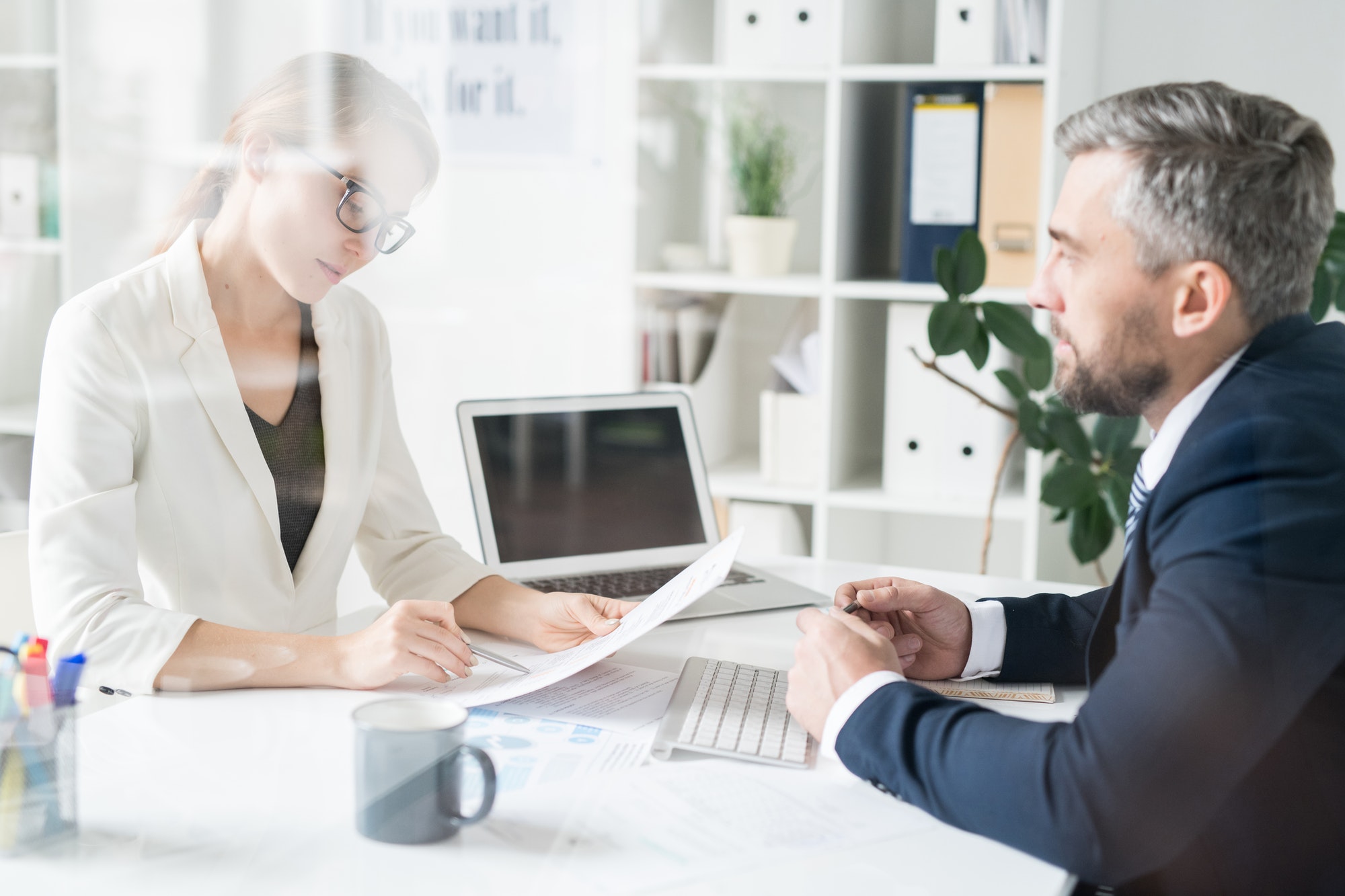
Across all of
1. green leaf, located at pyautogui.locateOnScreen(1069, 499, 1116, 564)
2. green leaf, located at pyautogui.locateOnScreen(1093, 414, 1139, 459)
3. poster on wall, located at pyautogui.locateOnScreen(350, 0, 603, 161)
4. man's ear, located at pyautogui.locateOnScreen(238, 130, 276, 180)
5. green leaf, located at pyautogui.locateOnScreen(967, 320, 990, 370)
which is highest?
poster on wall, located at pyautogui.locateOnScreen(350, 0, 603, 161)

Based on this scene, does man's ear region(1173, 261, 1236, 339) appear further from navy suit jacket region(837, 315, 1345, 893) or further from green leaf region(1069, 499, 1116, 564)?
green leaf region(1069, 499, 1116, 564)

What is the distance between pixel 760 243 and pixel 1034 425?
2.12ft

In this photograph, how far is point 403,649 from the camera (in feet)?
3.18

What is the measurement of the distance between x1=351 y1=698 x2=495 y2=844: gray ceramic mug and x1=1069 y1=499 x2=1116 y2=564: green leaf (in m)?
1.38

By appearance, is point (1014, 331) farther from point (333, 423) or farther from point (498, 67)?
point (333, 423)

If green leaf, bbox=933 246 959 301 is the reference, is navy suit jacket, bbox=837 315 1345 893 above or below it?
below

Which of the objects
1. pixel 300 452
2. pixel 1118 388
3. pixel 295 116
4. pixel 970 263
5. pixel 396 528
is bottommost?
pixel 396 528

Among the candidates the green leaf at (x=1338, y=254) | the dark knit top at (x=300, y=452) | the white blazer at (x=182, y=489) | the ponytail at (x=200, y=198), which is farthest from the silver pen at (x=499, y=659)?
the green leaf at (x=1338, y=254)

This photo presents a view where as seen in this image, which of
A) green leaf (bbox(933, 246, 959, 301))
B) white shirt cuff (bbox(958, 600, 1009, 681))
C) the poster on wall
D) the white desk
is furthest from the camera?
green leaf (bbox(933, 246, 959, 301))

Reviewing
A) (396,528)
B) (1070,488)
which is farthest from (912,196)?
(396,528)

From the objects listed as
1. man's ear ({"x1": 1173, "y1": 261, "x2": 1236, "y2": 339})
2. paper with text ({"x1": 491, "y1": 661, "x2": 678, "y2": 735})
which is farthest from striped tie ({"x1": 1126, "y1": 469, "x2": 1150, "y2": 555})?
paper with text ({"x1": 491, "y1": 661, "x2": 678, "y2": 735})

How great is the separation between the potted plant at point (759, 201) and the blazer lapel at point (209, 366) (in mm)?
1302

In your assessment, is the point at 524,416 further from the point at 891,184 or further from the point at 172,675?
the point at 891,184

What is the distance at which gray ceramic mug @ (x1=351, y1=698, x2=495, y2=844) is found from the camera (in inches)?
28.5
